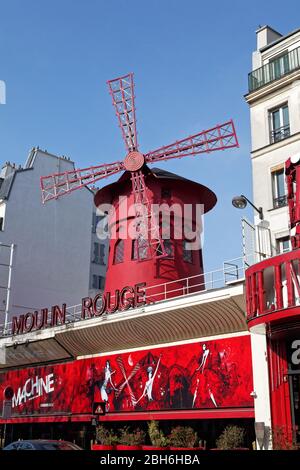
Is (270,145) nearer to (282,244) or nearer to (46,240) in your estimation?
(282,244)

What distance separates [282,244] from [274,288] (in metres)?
2.53

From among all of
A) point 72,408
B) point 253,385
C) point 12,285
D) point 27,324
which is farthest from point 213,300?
point 12,285

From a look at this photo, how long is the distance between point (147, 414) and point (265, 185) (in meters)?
6.98

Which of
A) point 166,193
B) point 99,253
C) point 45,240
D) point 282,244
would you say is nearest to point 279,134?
point 282,244

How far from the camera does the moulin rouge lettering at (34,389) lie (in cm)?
2023

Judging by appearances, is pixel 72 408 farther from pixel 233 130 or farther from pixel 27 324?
pixel 233 130

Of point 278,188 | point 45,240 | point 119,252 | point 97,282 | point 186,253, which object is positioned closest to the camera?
point 278,188

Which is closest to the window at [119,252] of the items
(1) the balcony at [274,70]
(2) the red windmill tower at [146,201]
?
(2) the red windmill tower at [146,201]

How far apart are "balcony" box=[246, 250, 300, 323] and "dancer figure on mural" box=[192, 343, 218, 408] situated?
2637 mm

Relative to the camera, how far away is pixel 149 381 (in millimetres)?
16344

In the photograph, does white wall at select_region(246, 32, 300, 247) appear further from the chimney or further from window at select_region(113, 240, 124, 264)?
window at select_region(113, 240, 124, 264)

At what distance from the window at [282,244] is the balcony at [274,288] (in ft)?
5.99

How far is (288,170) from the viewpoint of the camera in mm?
13594

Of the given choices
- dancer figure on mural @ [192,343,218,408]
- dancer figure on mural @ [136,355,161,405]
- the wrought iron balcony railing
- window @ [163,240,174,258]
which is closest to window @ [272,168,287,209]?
the wrought iron balcony railing
